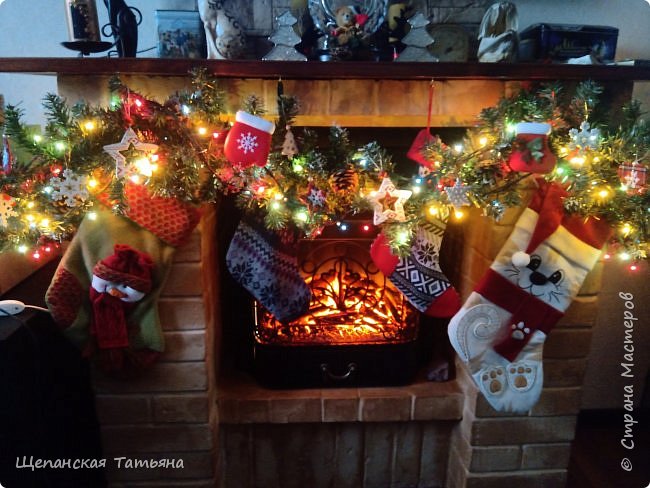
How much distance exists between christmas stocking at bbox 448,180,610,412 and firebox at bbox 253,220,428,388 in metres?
0.31

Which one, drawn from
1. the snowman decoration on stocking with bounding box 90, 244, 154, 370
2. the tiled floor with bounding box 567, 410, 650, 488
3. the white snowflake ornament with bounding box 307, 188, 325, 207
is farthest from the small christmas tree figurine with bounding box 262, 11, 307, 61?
the tiled floor with bounding box 567, 410, 650, 488

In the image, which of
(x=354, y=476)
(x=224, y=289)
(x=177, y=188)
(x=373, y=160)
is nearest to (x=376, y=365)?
(x=354, y=476)

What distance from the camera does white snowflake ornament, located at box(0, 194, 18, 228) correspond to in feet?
3.64

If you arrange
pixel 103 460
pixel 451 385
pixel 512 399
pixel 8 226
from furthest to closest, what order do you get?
pixel 451 385, pixel 103 460, pixel 512 399, pixel 8 226

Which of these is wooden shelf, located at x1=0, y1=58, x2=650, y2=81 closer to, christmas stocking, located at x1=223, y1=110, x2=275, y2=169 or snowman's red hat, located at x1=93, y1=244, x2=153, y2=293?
christmas stocking, located at x1=223, y1=110, x2=275, y2=169

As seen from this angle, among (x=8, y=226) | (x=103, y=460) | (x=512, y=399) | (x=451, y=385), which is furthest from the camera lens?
(x=451, y=385)

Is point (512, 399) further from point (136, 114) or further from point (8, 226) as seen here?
point (8, 226)

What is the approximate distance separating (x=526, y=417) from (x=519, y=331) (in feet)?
1.25

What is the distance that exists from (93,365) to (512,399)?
3.52 ft

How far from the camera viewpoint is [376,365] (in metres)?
1.49

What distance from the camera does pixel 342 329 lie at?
5.02 feet

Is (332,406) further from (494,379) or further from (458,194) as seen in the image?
(458,194)

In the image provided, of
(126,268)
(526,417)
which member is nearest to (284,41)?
(126,268)

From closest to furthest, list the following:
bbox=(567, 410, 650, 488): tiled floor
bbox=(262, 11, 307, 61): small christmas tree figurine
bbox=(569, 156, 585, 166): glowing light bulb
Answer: bbox=(569, 156, 585, 166): glowing light bulb → bbox=(262, 11, 307, 61): small christmas tree figurine → bbox=(567, 410, 650, 488): tiled floor
